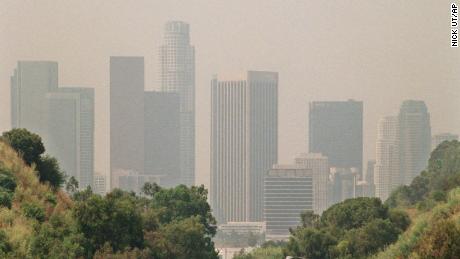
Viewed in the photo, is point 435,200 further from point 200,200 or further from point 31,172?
point 31,172

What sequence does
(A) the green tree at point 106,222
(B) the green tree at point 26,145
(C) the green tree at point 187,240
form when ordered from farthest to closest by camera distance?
(C) the green tree at point 187,240 → (B) the green tree at point 26,145 → (A) the green tree at point 106,222

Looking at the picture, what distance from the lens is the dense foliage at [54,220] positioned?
103 feet

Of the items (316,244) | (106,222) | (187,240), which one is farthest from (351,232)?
(106,222)

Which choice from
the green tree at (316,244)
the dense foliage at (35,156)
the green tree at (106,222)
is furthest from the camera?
the green tree at (316,244)

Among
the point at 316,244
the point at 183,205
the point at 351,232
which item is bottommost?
the point at 316,244

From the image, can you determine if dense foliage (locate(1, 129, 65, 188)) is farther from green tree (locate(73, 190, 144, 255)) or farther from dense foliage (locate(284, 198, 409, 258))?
dense foliage (locate(284, 198, 409, 258))

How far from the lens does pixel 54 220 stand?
113ft

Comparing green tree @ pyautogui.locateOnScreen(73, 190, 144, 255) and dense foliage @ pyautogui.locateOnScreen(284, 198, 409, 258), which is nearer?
green tree @ pyautogui.locateOnScreen(73, 190, 144, 255)

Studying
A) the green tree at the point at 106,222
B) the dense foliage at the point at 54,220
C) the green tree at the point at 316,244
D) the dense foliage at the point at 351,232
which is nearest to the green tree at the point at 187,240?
the dense foliage at the point at 54,220

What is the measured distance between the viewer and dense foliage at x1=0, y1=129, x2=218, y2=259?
31300 millimetres

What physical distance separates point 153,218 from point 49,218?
45.7 ft

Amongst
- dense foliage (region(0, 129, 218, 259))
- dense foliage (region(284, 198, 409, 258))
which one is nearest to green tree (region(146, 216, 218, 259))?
dense foliage (region(0, 129, 218, 259))

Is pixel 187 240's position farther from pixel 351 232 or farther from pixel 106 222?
pixel 106 222

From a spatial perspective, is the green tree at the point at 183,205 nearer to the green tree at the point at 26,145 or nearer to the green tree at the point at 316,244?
the green tree at the point at 316,244
